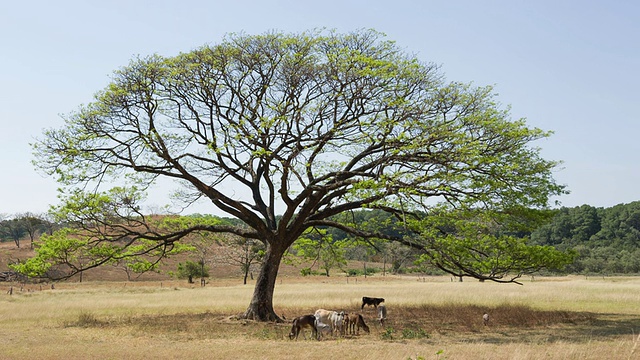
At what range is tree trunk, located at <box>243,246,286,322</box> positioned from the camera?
23.2 metres

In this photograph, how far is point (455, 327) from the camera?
69.5 feet

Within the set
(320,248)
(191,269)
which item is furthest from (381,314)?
(191,269)

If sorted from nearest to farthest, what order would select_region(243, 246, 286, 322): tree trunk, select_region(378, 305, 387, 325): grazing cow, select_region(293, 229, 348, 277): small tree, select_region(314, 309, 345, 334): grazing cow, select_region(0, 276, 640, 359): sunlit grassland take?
1. select_region(0, 276, 640, 359): sunlit grassland
2. select_region(314, 309, 345, 334): grazing cow
3. select_region(378, 305, 387, 325): grazing cow
4. select_region(243, 246, 286, 322): tree trunk
5. select_region(293, 229, 348, 277): small tree

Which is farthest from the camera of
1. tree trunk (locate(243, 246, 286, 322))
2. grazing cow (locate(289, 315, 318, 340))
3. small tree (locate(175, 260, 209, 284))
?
small tree (locate(175, 260, 209, 284))

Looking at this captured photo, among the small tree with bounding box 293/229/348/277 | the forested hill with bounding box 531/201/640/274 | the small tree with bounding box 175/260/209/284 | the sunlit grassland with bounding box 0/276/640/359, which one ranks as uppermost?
the forested hill with bounding box 531/201/640/274

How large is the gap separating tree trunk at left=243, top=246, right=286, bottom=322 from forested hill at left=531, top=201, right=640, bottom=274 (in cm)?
7702

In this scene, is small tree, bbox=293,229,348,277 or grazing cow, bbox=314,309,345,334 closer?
grazing cow, bbox=314,309,345,334

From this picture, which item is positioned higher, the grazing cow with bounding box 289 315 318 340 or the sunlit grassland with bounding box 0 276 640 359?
the grazing cow with bounding box 289 315 318 340

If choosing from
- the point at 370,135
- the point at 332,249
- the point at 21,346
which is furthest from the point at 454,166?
the point at 21,346

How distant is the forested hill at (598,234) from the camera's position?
91.9m

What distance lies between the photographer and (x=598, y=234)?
362 ft

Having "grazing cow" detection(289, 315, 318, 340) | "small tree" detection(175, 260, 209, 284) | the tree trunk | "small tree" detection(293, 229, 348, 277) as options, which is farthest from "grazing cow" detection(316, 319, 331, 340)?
"small tree" detection(175, 260, 209, 284)

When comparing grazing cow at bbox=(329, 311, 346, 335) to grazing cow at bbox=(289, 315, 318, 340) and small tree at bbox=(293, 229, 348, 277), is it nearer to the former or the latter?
grazing cow at bbox=(289, 315, 318, 340)

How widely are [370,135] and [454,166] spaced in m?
3.38
